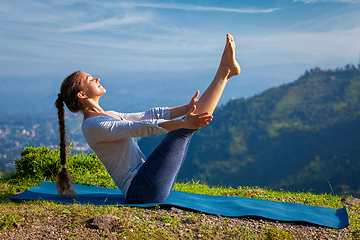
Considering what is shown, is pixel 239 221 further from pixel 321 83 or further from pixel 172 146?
pixel 321 83

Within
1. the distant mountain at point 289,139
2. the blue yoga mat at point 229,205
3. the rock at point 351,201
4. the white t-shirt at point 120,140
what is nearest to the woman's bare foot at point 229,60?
the white t-shirt at point 120,140

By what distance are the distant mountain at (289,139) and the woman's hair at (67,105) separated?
46.6m

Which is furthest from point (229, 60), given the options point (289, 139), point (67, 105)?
point (289, 139)

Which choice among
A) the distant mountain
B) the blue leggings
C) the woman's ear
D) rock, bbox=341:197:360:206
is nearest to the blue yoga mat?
the blue leggings

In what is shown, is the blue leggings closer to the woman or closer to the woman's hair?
the woman

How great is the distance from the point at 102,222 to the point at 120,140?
34.0 inches

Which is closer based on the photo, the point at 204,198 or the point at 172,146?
the point at 172,146

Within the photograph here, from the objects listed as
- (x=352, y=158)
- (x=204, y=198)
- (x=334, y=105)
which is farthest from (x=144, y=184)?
(x=334, y=105)

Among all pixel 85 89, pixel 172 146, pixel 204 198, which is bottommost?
pixel 204 198

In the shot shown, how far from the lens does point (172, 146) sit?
3082 millimetres

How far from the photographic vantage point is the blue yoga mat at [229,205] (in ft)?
10.9

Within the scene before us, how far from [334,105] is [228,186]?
71.6m

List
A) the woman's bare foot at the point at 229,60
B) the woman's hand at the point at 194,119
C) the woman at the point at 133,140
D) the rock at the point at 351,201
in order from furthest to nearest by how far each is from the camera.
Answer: the rock at the point at 351,201 → the woman's bare foot at the point at 229,60 → the woman at the point at 133,140 → the woman's hand at the point at 194,119

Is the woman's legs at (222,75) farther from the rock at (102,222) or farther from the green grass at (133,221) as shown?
the rock at (102,222)
